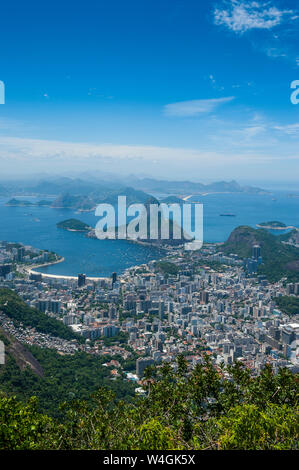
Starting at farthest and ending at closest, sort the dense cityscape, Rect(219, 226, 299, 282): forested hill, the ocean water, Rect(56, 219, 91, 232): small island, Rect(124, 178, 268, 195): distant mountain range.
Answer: Rect(124, 178, 268, 195): distant mountain range → Rect(56, 219, 91, 232): small island → the ocean water → Rect(219, 226, 299, 282): forested hill → the dense cityscape

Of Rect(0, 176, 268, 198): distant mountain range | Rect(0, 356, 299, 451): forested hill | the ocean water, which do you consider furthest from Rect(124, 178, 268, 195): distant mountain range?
Rect(0, 356, 299, 451): forested hill

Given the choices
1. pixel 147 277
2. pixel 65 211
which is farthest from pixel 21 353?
pixel 65 211

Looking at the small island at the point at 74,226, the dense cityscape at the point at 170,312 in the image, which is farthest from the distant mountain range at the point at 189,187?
the dense cityscape at the point at 170,312

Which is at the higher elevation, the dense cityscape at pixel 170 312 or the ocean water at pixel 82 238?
the ocean water at pixel 82 238

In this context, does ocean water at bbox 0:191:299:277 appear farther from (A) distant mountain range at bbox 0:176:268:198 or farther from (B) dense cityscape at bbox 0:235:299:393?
(A) distant mountain range at bbox 0:176:268:198

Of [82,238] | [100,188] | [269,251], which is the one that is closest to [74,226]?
[82,238]

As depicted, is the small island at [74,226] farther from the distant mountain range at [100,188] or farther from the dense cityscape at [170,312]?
the distant mountain range at [100,188]

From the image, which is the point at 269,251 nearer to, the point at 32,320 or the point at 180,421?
the point at 32,320

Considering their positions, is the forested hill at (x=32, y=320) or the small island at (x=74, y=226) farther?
the small island at (x=74, y=226)
